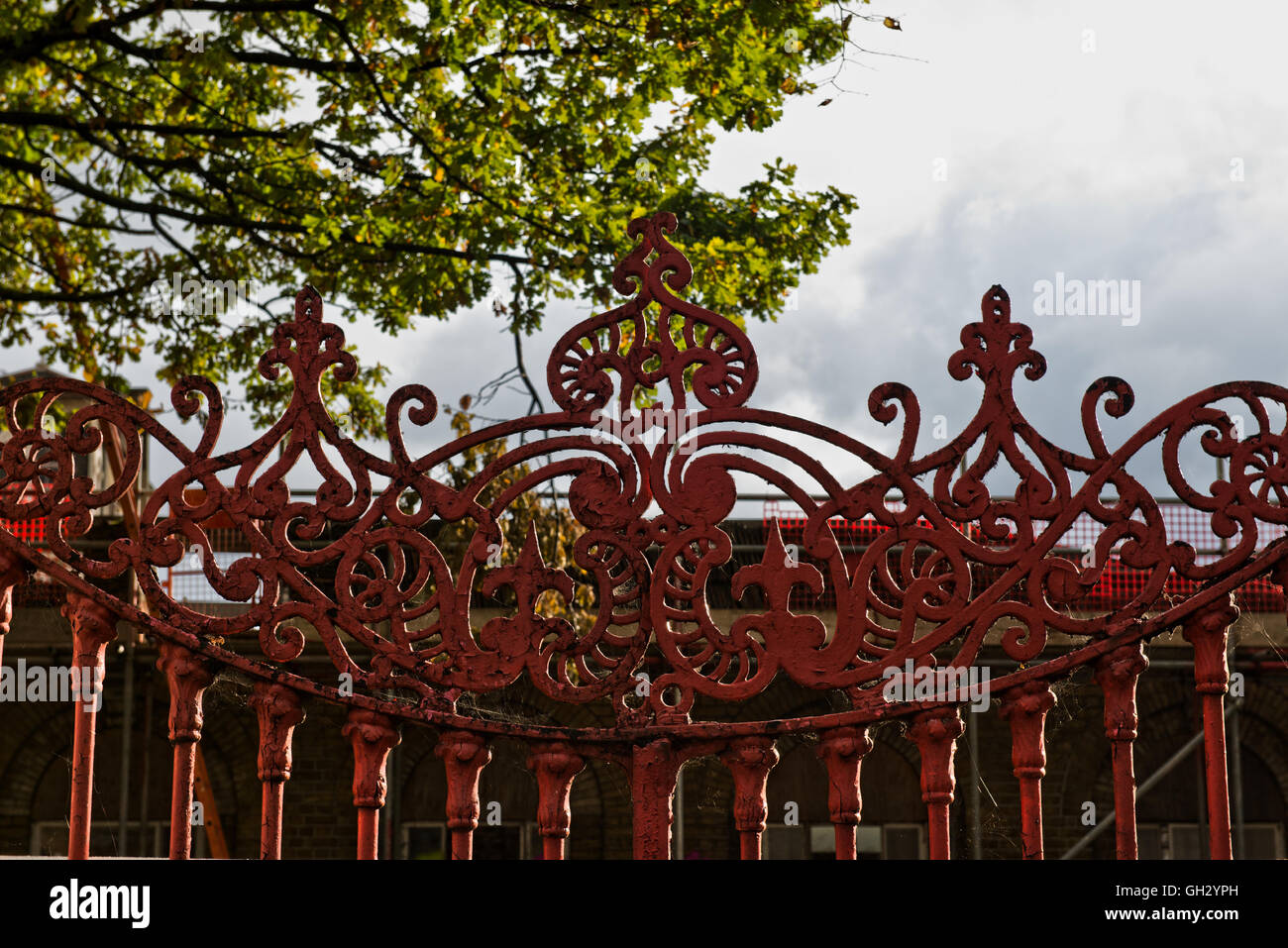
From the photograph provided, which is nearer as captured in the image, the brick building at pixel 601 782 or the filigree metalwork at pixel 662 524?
the filigree metalwork at pixel 662 524

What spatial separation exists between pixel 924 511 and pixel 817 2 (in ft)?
20.5

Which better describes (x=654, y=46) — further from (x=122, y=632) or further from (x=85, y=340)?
(x=122, y=632)

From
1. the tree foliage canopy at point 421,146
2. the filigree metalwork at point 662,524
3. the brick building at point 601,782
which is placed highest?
the tree foliage canopy at point 421,146

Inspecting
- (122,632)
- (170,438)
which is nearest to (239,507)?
(170,438)

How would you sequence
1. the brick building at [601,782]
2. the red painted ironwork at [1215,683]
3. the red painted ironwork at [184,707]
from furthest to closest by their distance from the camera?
the brick building at [601,782] < the red painted ironwork at [184,707] < the red painted ironwork at [1215,683]

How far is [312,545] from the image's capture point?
11492 millimetres

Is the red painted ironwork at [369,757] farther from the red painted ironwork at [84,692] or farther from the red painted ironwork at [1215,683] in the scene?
the red painted ironwork at [1215,683]

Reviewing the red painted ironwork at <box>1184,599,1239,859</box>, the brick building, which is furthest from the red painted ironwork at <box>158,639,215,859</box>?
the brick building

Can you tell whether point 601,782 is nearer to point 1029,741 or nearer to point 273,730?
point 273,730

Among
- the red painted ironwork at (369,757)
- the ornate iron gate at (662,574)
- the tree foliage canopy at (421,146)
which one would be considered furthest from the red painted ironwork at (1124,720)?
the tree foliage canopy at (421,146)

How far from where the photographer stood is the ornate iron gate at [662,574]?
2.95 meters

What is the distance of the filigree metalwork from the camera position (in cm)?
299

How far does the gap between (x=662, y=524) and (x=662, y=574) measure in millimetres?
125

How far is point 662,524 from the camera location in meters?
3.09
